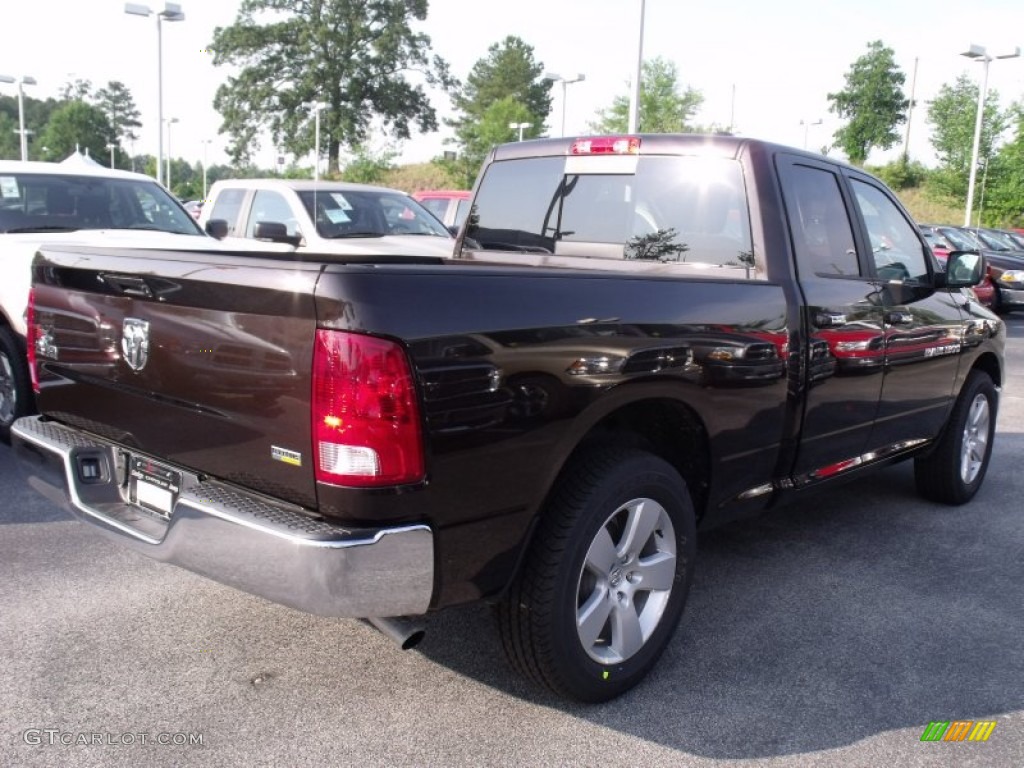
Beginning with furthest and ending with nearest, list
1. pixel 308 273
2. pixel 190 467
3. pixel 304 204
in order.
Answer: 1. pixel 304 204
2. pixel 190 467
3. pixel 308 273

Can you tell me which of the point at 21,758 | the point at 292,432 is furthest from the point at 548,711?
the point at 21,758

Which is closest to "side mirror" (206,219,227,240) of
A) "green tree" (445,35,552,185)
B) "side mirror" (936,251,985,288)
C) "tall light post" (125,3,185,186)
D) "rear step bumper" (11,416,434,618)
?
"rear step bumper" (11,416,434,618)

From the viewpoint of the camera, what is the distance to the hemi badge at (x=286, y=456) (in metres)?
2.43

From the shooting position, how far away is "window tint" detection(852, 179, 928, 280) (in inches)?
175

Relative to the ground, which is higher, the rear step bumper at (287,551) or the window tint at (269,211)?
the window tint at (269,211)

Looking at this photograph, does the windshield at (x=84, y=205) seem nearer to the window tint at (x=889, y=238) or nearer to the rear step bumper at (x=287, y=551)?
the rear step bumper at (x=287, y=551)

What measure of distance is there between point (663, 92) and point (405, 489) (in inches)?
1481

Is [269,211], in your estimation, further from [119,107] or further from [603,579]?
[119,107]

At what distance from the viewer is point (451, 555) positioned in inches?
98.3

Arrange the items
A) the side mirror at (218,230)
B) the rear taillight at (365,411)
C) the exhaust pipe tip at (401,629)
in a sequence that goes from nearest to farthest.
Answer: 1. the rear taillight at (365,411)
2. the exhaust pipe tip at (401,629)
3. the side mirror at (218,230)

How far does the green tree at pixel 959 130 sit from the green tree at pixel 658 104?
10704mm

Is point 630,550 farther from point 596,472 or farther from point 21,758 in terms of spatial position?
point 21,758

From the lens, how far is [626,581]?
10.00 feet

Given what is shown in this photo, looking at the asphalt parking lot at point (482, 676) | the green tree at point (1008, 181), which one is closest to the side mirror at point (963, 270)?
the asphalt parking lot at point (482, 676)
